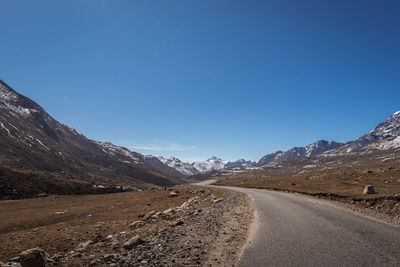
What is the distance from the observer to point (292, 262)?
8008 mm

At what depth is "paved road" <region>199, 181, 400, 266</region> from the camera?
26.5 ft

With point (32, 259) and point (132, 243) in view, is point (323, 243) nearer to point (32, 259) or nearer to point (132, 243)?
point (132, 243)

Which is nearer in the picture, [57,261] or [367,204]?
[57,261]

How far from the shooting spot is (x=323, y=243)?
9891mm

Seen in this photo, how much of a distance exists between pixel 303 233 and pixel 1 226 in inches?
1089

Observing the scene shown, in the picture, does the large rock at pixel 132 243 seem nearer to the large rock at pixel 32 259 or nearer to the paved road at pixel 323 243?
the large rock at pixel 32 259

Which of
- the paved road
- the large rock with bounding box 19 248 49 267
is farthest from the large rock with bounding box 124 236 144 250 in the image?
the paved road

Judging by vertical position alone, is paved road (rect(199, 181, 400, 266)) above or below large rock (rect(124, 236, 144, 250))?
above

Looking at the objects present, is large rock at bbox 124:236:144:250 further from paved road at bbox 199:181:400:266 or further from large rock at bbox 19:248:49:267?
paved road at bbox 199:181:400:266

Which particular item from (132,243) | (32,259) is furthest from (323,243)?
(32,259)

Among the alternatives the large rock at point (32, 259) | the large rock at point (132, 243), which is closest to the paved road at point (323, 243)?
the large rock at point (132, 243)

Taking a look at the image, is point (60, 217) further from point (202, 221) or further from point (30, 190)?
point (30, 190)

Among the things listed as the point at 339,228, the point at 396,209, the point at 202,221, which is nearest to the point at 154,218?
the point at 202,221

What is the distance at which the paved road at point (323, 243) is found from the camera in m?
8.07
